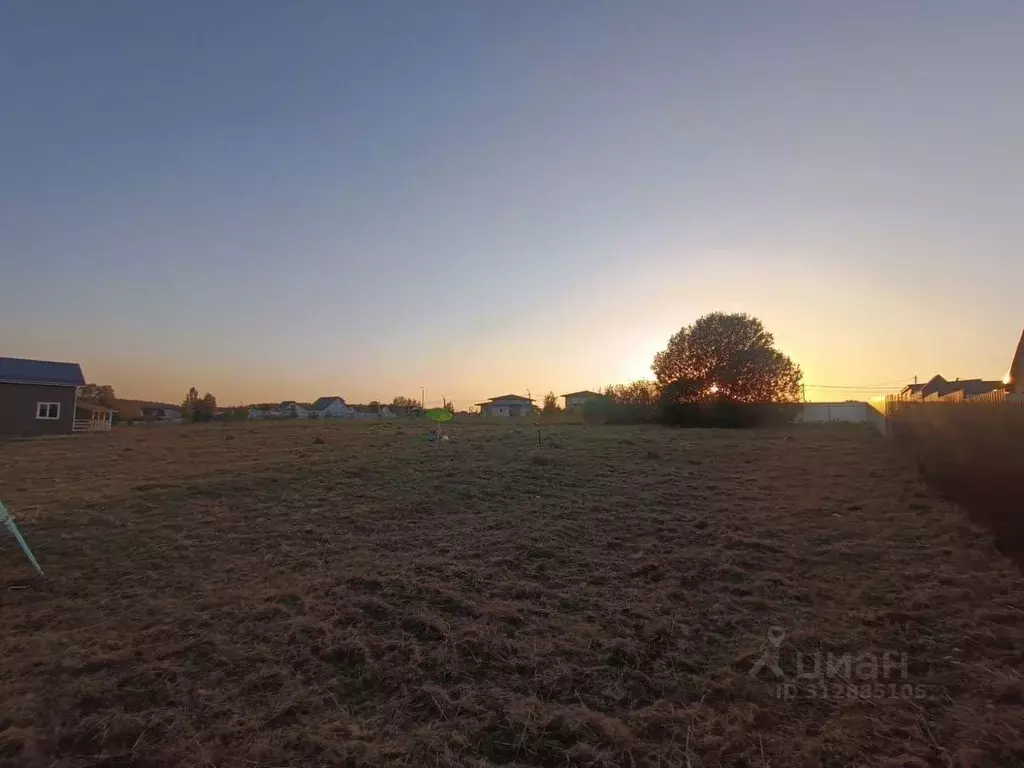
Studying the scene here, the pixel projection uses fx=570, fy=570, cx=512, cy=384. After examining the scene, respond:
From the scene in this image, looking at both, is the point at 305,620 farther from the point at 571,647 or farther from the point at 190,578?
the point at 571,647

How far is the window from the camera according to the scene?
92.4 ft

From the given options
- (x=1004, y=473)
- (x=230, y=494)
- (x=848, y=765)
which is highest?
→ (x=1004, y=473)

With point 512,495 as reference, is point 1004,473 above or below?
above

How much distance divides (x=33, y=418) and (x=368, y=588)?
31041 mm

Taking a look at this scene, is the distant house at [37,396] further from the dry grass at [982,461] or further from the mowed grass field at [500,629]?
the dry grass at [982,461]

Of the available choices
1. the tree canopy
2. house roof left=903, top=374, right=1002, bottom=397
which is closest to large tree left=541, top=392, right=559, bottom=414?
the tree canopy

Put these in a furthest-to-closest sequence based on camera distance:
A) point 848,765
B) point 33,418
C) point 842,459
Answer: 1. point 33,418
2. point 842,459
3. point 848,765

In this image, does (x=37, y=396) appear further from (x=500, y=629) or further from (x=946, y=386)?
(x=946, y=386)

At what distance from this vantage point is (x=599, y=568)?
22.0ft

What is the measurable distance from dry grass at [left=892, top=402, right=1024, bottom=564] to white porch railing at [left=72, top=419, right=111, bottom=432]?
36.2 m

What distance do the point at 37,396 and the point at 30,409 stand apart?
0.69 metres

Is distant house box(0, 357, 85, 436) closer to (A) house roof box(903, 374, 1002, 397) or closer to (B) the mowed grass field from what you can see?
(B) the mowed grass field

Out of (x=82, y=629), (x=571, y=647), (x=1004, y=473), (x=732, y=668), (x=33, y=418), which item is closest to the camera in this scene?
(x=732, y=668)

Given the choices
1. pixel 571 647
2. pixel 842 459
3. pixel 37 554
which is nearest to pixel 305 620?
pixel 571 647
